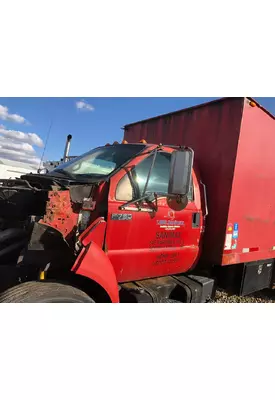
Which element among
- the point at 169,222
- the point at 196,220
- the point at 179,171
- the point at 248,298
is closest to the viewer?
the point at 179,171

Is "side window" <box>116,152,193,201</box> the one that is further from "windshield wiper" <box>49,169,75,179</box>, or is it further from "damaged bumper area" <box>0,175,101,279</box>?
"windshield wiper" <box>49,169,75,179</box>

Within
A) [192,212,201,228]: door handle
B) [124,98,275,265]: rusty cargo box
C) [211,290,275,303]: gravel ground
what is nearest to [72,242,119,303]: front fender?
[192,212,201,228]: door handle

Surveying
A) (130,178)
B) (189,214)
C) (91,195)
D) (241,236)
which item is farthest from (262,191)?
(91,195)

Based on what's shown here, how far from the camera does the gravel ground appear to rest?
4.63 metres

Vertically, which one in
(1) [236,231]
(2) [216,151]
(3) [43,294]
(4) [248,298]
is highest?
(2) [216,151]

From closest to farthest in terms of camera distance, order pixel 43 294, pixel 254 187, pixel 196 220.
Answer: pixel 43 294 → pixel 196 220 → pixel 254 187

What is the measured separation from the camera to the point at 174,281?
3459 millimetres

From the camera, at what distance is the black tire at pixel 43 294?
7.01 feet

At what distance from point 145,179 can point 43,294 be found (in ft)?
5.04

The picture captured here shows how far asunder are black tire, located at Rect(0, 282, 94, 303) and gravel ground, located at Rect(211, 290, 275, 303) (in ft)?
8.85

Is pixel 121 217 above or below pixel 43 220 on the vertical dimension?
above

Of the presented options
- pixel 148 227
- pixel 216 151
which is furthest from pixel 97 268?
pixel 216 151

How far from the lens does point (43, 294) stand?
2182mm

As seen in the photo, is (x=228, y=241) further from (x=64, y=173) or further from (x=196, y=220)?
(x=64, y=173)
